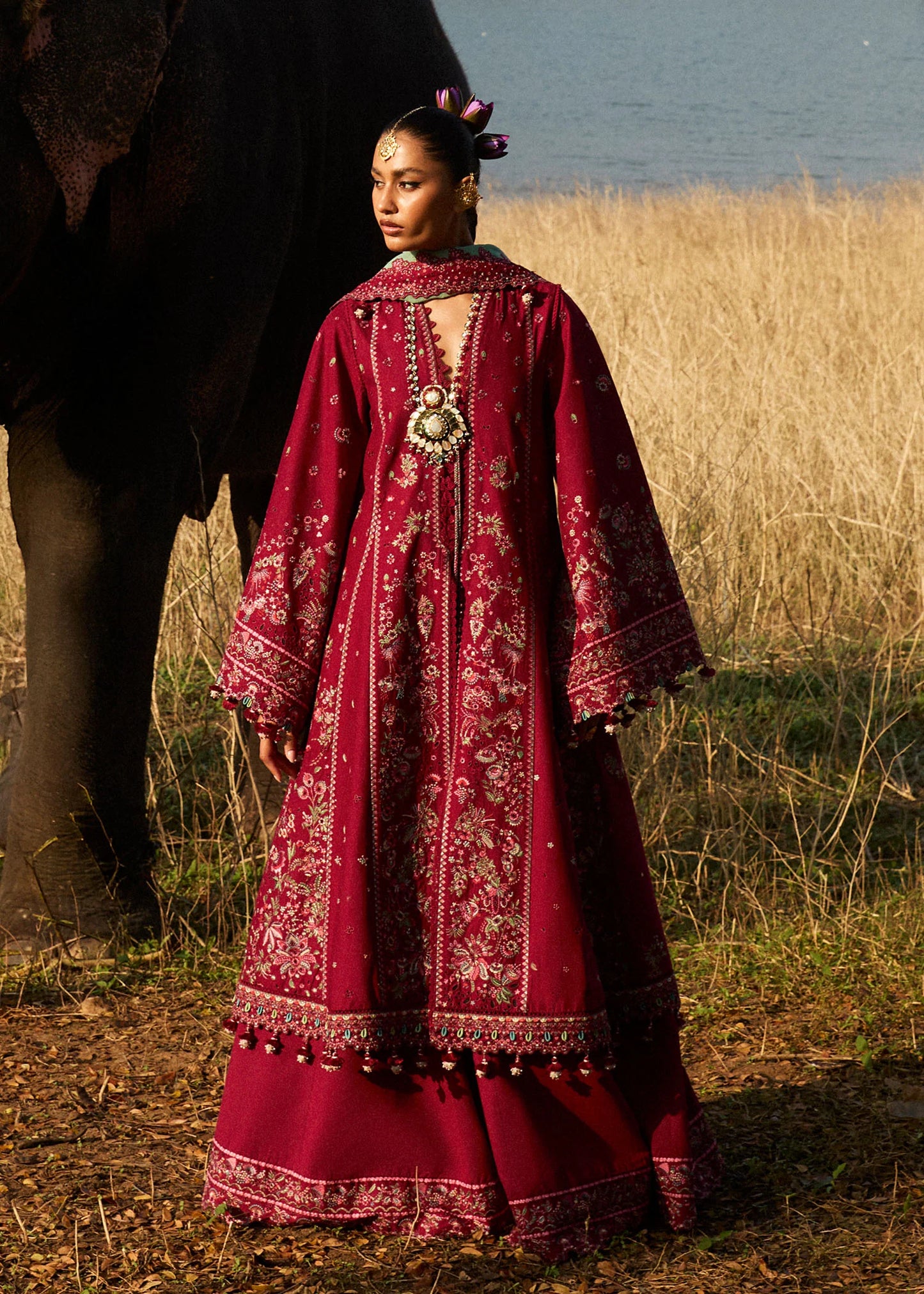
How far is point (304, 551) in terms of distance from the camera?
2.67 meters

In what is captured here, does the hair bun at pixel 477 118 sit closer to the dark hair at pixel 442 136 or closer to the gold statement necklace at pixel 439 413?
the dark hair at pixel 442 136

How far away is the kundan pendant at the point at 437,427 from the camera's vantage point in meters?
2.59

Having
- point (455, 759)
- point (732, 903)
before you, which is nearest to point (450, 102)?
point (455, 759)

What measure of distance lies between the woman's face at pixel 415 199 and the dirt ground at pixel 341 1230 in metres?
1.58

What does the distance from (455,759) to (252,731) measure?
2.58m

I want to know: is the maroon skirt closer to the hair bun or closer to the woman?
the woman

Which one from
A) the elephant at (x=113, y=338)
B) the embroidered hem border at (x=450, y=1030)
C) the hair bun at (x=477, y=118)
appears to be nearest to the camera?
the embroidered hem border at (x=450, y=1030)

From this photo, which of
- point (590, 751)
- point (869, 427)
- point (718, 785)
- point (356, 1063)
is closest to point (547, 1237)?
point (356, 1063)

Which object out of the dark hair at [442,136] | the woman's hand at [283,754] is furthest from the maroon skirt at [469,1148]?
the dark hair at [442,136]

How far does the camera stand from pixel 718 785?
4.58 m

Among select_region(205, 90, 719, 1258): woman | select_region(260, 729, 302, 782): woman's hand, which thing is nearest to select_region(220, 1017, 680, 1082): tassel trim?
select_region(205, 90, 719, 1258): woman

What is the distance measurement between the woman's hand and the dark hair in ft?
3.01

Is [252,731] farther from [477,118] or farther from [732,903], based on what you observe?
[477,118]

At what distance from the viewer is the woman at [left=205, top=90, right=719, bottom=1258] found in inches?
101
